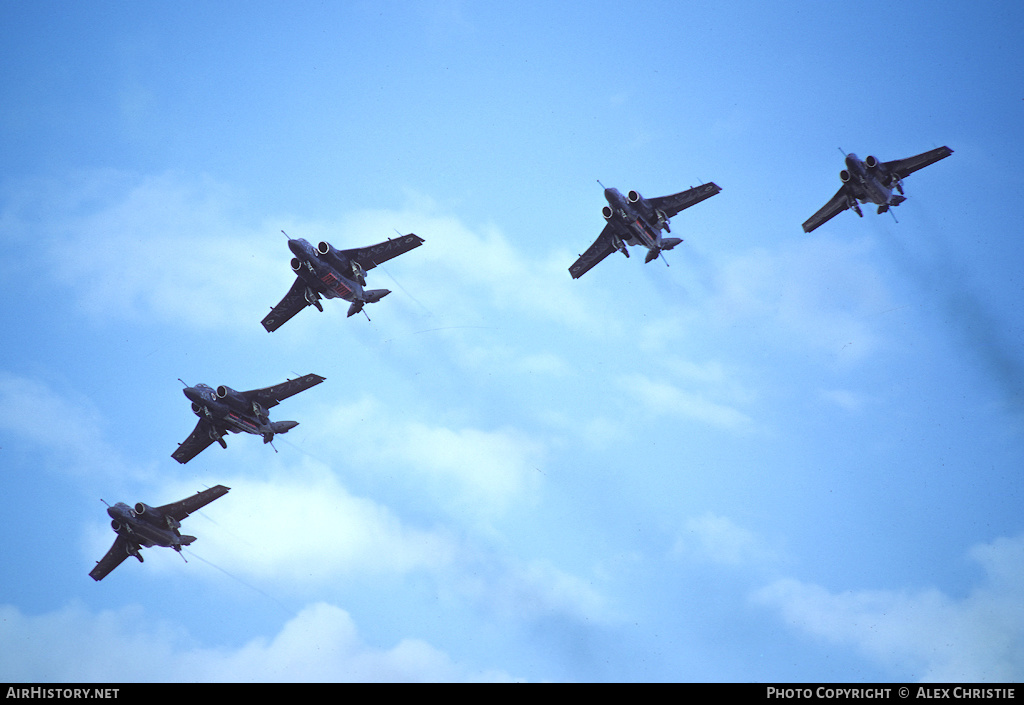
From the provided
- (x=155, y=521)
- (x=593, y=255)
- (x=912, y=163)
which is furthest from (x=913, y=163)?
(x=155, y=521)

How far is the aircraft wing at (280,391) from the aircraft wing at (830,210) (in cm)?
3997

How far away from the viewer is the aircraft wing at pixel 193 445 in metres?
74.6

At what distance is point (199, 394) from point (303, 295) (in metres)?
11.0

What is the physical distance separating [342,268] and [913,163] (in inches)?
1674

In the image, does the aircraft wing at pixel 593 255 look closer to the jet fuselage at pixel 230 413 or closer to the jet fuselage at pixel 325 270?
the jet fuselage at pixel 325 270

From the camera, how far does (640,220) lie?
6675cm

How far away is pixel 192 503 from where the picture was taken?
234ft

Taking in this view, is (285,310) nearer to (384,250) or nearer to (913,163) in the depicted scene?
(384,250)

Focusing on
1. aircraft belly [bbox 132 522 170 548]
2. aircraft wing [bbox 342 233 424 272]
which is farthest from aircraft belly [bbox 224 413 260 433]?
aircraft wing [bbox 342 233 424 272]

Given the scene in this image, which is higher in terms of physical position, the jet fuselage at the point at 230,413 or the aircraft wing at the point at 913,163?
the aircraft wing at the point at 913,163

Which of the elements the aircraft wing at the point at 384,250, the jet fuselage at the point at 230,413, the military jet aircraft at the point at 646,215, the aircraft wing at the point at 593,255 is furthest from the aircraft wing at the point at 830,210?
the jet fuselage at the point at 230,413

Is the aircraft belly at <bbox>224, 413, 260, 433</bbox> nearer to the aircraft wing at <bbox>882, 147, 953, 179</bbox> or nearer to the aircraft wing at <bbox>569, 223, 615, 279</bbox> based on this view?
the aircraft wing at <bbox>569, 223, 615, 279</bbox>
